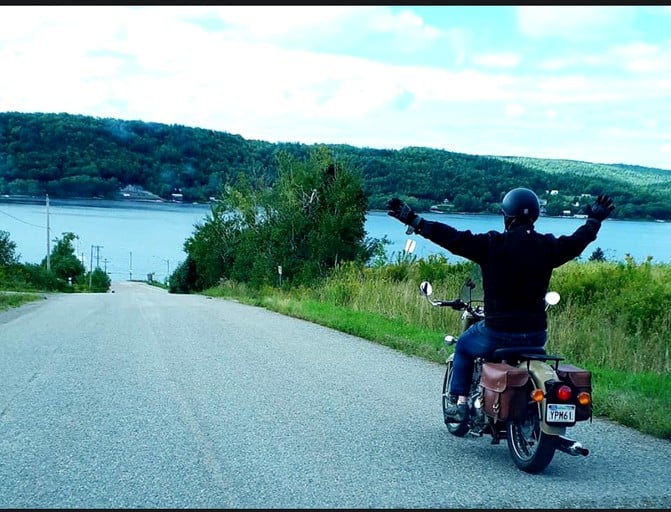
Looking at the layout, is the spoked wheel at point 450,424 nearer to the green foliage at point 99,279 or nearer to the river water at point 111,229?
the river water at point 111,229

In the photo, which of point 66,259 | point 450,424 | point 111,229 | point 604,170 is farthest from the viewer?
point 111,229

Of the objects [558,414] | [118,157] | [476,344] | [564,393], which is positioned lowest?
[558,414]

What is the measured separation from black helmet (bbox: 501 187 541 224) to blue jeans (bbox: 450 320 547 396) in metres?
0.88

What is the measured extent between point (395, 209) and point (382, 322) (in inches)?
400

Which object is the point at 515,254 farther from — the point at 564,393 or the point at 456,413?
the point at 456,413

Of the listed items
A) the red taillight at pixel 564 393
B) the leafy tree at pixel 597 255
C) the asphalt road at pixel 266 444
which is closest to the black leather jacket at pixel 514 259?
the red taillight at pixel 564 393

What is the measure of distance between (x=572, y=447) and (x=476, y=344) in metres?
1.15

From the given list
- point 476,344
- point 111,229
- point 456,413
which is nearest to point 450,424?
point 456,413

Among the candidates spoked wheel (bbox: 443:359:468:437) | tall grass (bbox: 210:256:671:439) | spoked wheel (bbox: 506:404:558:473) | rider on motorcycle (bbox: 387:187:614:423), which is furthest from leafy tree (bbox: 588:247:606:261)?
spoked wheel (bbox: 506:404:558:473)

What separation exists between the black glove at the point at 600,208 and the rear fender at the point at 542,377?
1225 millimetres

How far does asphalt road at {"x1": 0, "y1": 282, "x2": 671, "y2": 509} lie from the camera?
17.1ft

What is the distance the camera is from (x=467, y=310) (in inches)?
278

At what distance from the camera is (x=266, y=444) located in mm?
6516

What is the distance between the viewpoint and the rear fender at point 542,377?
5617 mm
